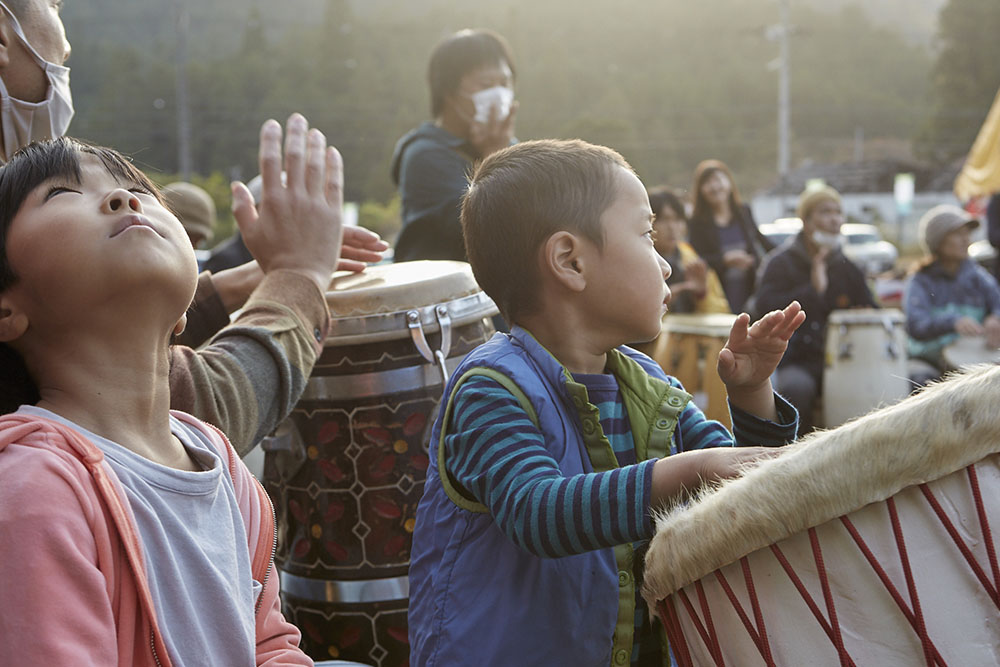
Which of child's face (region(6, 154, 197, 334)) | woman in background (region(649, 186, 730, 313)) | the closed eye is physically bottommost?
woman in background (region(649, 186, 730, 313))

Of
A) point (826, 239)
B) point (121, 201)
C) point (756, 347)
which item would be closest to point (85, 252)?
point (121, 201)

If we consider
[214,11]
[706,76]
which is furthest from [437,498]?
[214,11]

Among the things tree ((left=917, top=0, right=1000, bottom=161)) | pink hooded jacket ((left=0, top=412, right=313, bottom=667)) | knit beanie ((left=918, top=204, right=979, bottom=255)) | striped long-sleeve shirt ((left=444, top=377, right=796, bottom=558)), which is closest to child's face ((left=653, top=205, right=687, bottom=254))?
knit beanie ((left=918, top=204, right=979, bottom=255))

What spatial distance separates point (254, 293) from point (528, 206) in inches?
21.5

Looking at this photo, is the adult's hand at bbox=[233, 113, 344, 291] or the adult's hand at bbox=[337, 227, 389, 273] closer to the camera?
the adult's hand at bbox=[233, 113, 344, 291]

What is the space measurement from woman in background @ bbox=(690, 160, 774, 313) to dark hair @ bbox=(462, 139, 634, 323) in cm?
465

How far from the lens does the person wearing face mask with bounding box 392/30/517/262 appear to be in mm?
3180

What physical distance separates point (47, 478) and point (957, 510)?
0.93m

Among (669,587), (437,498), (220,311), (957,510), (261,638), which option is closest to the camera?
(957,510)

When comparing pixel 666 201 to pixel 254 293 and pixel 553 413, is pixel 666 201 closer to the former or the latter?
pixel 254 293

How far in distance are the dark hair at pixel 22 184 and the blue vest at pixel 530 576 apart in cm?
55

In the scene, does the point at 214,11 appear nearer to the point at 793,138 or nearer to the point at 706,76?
the point at 706,76

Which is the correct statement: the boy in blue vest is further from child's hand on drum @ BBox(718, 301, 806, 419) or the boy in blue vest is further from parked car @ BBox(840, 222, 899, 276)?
parked car @ BBox(840, 222, 899, 276)

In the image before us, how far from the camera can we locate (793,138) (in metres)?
72.1
